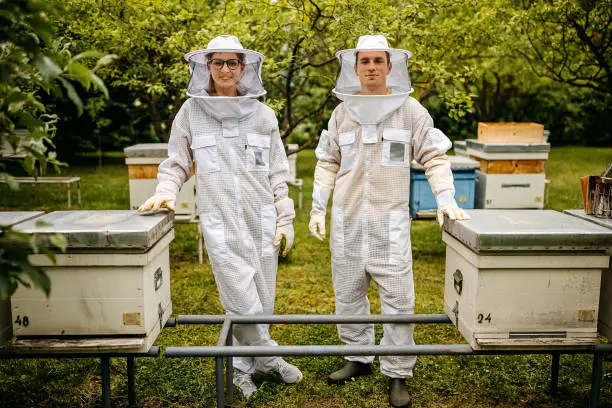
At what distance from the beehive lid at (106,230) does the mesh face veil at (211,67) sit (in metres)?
0.70

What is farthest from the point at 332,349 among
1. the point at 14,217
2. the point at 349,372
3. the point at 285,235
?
the point at 14,217

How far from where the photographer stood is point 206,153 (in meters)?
2.79

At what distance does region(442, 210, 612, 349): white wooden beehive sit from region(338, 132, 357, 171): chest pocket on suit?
2.37ft

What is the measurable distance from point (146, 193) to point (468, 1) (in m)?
3.21

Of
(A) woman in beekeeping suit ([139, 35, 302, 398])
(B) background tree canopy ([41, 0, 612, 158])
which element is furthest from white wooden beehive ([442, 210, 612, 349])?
(B) background tree canopy ([41, 0, 612, 158])

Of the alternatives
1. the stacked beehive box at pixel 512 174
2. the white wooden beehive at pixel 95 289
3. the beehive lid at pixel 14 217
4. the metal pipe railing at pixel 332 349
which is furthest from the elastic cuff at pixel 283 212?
the stacked beehive box at pixel 512 174

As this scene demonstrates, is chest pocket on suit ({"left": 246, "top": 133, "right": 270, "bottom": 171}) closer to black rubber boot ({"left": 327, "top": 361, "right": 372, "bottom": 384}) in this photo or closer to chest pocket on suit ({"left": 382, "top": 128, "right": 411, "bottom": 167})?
chest pocket on suit ({"left": 382, "top": 128, "right": 411, "bottom": 167})

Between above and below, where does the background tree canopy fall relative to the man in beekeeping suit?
above

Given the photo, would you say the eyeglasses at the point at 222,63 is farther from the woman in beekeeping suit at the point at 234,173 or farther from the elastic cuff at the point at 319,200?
the elastic cuff at the point at 319,200

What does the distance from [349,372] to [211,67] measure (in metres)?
1.73

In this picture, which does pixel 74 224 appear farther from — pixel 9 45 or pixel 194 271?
pixel 194 271

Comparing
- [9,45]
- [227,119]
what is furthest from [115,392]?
[9,45]

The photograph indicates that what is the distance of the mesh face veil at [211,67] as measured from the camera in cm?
278

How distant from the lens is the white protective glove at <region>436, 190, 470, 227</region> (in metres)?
2.54
